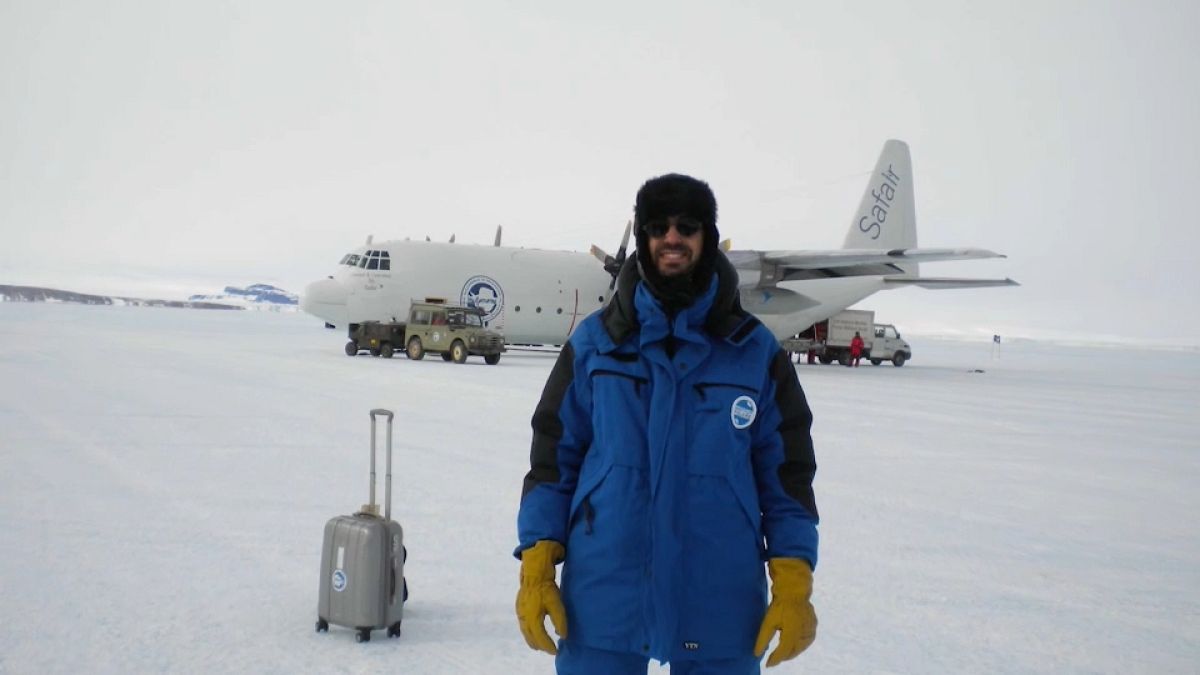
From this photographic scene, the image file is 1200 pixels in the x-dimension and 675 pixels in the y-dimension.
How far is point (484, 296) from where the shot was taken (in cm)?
2862

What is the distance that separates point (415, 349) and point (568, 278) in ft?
19.0

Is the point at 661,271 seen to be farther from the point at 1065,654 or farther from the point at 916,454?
the point at 916,454

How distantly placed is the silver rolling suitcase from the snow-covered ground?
123mm

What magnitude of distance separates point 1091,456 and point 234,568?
9.94m

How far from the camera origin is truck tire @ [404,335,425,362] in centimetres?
2609

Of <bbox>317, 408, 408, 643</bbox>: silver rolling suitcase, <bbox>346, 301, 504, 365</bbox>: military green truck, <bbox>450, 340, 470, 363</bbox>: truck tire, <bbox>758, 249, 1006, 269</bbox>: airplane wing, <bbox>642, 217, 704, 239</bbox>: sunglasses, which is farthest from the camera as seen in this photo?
<bbox>346, 301, 504, 365</bbox>: military green truck

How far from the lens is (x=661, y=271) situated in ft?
9.19

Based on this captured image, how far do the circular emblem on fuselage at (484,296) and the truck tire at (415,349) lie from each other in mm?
2474

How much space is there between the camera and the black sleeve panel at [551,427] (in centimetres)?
288

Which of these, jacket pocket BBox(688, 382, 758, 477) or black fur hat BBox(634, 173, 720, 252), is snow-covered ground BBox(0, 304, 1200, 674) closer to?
jacket pocket BBox(688, 382, 758, 477)

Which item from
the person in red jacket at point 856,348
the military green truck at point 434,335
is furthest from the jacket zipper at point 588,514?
the person in red jacket at point 856,348

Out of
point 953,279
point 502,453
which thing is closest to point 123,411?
point 502,453

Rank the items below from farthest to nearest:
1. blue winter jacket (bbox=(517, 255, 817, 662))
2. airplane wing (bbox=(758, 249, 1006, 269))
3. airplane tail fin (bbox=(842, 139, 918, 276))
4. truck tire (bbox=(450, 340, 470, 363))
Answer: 1. airplane tail fin (bbox=(842, 139, 918, 276))
2. truck tire (bbox=(450, 340, 470, 363))
3. airplane wing (bbox=(758, 249, 1006, 269))
4. blue winter jacket (bbox=(517, 255, 817, 662))


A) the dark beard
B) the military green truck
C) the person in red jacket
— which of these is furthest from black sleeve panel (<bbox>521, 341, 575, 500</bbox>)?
the person in red jacket
